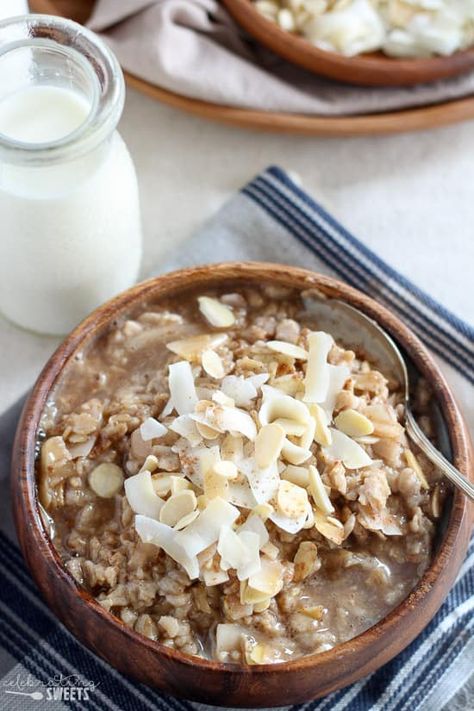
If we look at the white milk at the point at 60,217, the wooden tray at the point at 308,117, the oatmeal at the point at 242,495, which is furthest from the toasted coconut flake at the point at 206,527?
the wooden tray at the point at 308,117

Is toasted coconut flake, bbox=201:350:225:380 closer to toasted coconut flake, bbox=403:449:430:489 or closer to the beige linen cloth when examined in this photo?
toasted coconut flake, bbox=403:449:430:489

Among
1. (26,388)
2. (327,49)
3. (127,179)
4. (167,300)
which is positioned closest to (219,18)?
(327,49)

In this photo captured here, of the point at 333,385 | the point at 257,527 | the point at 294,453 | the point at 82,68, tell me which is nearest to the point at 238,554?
the point at 257,527

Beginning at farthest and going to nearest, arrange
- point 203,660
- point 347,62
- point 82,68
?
point 347,62, point 82,68, point 203,660

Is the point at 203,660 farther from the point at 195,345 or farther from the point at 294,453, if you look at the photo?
the point at 195,345

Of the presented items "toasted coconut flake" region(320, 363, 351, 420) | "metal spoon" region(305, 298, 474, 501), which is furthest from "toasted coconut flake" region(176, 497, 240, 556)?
"metal spoon" region(305, 298, 474, 501)

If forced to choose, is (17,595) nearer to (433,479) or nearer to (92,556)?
(92,556)

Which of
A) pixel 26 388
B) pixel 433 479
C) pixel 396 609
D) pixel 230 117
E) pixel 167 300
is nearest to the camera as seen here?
pixel 396 609
